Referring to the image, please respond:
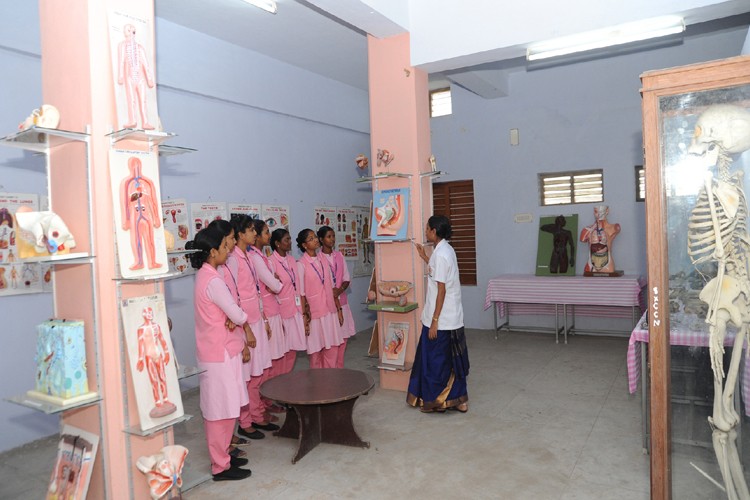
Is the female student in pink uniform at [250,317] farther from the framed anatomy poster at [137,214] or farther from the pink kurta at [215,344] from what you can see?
the framed anatomy poster at [137,214]

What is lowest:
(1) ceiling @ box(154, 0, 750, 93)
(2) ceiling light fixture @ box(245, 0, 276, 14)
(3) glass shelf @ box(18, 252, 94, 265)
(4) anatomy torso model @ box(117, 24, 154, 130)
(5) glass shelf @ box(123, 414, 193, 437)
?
(5) glass shelf @ box(123, 414, 193, 437)


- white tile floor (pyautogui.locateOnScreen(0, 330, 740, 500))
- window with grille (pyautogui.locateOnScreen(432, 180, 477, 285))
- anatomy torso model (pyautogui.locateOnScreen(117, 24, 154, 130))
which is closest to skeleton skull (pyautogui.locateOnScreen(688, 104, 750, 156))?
white tile floor (pyautogui.locateOnScreen(0, 330, 740, 500))

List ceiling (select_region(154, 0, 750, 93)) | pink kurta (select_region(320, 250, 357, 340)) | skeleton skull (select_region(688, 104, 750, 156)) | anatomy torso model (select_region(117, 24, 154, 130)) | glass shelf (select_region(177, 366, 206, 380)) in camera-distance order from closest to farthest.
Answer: skeleton skull (select_region(688, 104, 750, 156)) < anatomy torso model (select_region(117, 24, 154, 130)) < glass shelf (select_region(177, 366, 206, 380)) < ceiling (select_region(154, 0, 750, 93)) < pink kurta (select_region(320, 250, 357, 340))

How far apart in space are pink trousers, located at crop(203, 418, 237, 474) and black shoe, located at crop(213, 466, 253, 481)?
0.02m

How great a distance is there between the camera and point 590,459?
365 cm

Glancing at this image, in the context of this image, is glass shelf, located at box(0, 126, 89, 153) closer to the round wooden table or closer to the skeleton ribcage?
the round wooden table

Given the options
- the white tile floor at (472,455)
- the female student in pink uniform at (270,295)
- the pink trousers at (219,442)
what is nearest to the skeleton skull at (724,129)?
the white tile floor at (472,455)

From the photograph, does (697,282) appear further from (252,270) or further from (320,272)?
(320,272)

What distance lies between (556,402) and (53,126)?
178 inches

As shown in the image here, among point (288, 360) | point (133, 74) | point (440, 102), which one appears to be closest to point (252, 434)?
point (288, 360)

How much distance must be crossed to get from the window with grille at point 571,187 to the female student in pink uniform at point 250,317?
5.13m

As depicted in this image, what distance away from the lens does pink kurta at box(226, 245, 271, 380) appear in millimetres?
4426

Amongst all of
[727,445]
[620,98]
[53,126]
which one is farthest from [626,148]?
[53,126]

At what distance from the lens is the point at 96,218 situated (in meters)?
2.62
